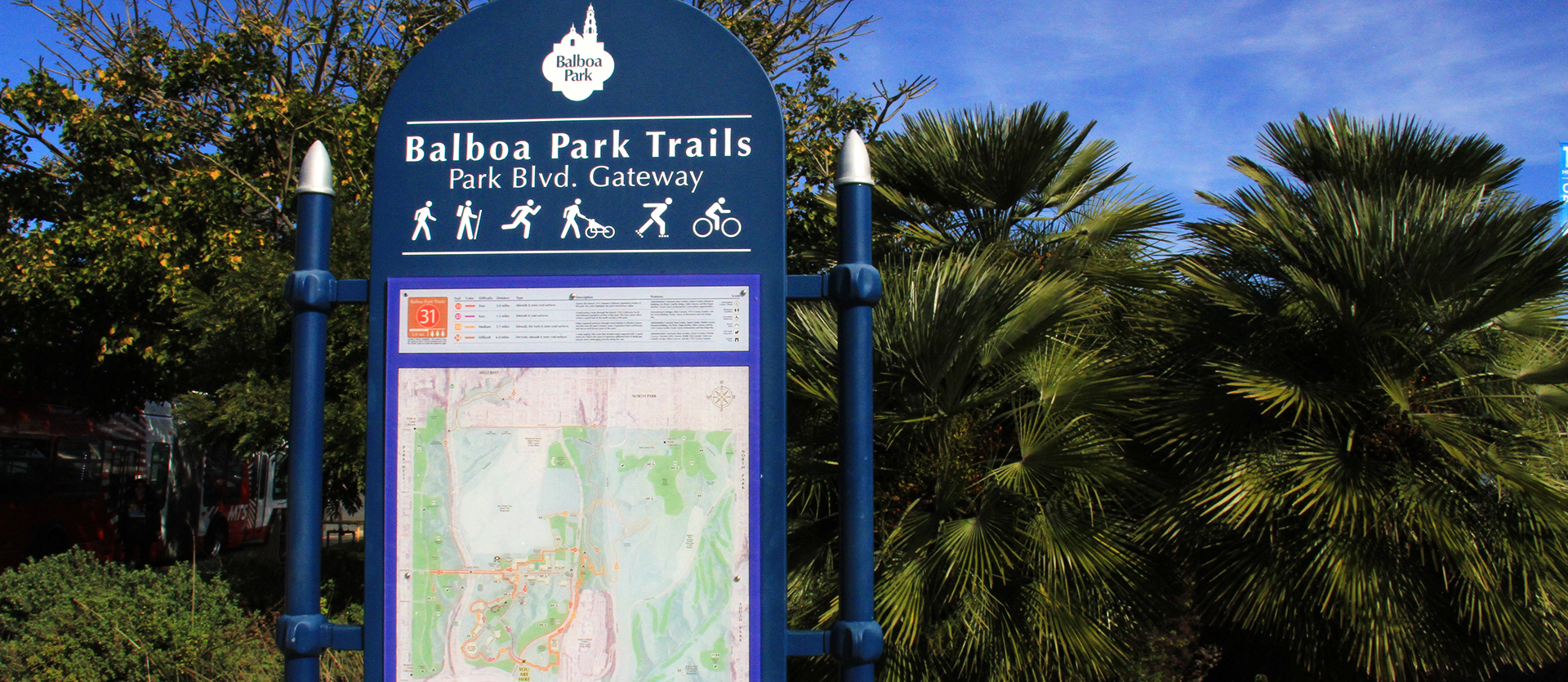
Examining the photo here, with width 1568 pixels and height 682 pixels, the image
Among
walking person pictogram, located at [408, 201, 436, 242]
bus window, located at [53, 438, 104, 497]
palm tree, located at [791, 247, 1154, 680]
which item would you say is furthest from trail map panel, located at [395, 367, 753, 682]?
bus window, located at [53, 438, 104, 497]

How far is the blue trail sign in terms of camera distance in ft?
7.88

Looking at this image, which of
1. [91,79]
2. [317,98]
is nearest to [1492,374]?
[317,98]

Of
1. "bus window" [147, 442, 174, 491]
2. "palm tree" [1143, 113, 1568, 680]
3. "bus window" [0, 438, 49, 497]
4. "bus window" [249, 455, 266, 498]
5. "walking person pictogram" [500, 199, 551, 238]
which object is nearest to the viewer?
"walking person pictogram" [500, 199, 551, 238]

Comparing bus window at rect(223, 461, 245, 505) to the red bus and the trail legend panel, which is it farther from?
the trail legend panel

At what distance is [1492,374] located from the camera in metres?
4.51

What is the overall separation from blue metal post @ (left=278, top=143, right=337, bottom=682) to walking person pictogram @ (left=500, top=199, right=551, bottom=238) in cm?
47

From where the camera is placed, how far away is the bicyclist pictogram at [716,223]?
247cm

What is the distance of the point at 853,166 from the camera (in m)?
2.51

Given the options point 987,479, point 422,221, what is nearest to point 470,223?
point 422,221

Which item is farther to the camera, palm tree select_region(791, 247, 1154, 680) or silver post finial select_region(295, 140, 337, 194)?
palm tree select_region(791, 247, 1154, 680)

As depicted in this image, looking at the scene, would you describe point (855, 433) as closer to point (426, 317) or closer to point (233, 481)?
point (426, 317)

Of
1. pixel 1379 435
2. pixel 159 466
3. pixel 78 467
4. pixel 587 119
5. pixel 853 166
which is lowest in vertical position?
pixel 159 466

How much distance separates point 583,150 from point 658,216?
0.85ft

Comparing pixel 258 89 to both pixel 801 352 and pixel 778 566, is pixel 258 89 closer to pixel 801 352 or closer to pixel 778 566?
pixel 801 352
